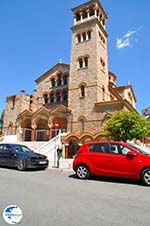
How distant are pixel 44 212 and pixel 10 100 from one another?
32.2 metres

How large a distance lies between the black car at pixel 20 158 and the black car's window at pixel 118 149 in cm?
517

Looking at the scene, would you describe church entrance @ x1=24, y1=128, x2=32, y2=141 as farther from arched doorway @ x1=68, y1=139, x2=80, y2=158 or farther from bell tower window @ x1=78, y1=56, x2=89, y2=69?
bell tower window @ x1=78, y1=56, x2=89, y2=69

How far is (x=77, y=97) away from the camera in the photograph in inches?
1170

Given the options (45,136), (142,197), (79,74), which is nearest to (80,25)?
(79,74)

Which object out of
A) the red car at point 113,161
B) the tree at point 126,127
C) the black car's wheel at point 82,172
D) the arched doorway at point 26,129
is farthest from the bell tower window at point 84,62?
the black car's wheel at point 82,172

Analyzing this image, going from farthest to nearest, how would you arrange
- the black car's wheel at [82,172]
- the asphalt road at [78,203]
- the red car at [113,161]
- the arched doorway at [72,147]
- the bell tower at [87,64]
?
the bell tower at [87,64] → the arched doorway at [72,147] → the black car's wheel at [82,172] → the red car at [113,161] → the asphalt road at [78,203]

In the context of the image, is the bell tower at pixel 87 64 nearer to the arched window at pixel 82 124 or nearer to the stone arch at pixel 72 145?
the arched window at pixel 82 124

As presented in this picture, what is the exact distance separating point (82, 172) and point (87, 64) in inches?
890

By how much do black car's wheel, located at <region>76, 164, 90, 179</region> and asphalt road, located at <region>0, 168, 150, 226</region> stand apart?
1430mm

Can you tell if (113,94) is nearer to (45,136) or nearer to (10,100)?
(45,136)

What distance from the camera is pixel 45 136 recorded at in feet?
103

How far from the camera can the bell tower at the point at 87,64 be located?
93.6ft

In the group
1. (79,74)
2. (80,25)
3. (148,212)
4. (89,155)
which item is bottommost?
(148,212)

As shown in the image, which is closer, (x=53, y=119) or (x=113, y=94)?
(x=53, y=119)
